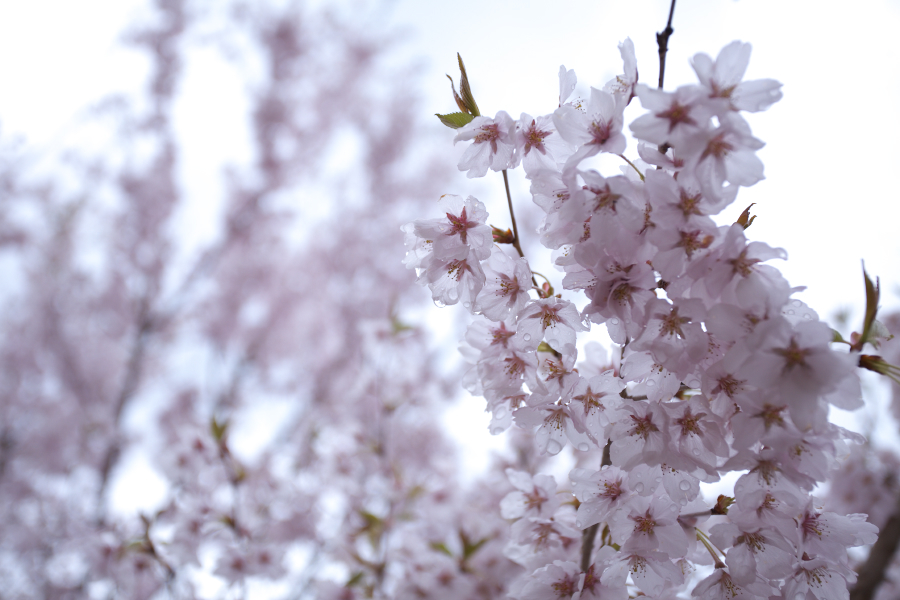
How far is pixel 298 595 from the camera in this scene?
246 cm

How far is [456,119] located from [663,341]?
1.76 ft

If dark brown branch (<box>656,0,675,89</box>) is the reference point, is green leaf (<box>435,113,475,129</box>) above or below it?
below

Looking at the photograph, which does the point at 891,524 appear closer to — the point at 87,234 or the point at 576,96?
the point at 576,96

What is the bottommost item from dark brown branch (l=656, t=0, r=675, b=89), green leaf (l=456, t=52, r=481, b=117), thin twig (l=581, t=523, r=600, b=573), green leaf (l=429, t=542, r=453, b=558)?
green leaf (l=429, t=542, r=453, b=558)

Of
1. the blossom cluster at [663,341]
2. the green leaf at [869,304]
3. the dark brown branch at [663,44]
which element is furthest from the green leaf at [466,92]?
the green leaf at [869,304]

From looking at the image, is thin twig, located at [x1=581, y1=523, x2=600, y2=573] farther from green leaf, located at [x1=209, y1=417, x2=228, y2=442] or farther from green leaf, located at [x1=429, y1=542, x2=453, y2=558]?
green leaf, located at [x1=209, y1=417, x2=228, y2=442]

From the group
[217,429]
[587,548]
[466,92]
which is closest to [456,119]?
[466,92]

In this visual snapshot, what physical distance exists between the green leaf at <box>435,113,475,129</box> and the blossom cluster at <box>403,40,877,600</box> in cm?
1

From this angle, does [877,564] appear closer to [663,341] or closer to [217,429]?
[663,341]

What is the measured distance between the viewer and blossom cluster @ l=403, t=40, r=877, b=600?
674 mm

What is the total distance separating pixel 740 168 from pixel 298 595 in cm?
270

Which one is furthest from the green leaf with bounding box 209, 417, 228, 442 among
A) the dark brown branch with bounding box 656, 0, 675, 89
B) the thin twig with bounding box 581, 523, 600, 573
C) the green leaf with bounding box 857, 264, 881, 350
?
the green leaf with bounding box 857, 264, 881, 350

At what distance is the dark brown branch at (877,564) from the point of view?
76.0 inches

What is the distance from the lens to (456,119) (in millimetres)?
912
